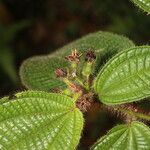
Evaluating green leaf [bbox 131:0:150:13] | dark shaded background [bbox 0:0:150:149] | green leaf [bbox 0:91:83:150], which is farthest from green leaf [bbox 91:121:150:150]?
dark shaded background [bbox 0:0:150:149]

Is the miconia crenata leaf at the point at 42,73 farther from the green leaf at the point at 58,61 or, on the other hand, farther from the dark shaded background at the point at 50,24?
the dark shaded background at the point at 50,24

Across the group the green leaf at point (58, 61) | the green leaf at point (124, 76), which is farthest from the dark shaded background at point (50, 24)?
the green leaf at point (124, 76)

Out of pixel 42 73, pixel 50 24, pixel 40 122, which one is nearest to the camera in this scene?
pixel 40 122

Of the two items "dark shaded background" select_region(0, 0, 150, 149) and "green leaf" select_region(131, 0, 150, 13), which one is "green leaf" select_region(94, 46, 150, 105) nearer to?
"green leaf" select_region(131, 0, 150, 13)

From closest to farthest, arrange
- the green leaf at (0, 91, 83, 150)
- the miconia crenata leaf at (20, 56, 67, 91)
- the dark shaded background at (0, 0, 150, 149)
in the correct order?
the green leaf at (0, 91, 83, 150)
the miconia crenata leaf at (20, 56, 67, 91)
the dark shaded background at (0, 0, 150, 149)

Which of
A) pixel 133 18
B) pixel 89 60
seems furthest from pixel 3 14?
pixel 89 60

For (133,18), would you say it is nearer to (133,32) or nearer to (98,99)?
(133,32)

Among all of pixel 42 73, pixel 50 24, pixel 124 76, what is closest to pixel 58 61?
pixel 42 73

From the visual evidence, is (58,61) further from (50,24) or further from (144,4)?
(50,24)

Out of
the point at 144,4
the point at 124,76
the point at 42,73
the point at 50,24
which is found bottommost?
the point at 50,24
